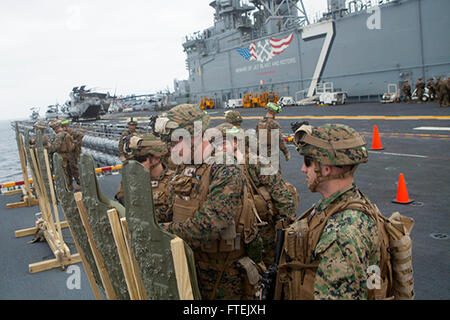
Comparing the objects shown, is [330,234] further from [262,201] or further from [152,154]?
[152,154]

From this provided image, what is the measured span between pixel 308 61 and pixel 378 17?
8.47m

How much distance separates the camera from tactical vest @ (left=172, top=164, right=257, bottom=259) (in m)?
2.77

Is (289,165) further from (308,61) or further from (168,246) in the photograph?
(308,61)

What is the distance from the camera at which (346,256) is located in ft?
5.87

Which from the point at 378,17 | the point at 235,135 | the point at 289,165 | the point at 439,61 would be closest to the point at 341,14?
the point at 378,17

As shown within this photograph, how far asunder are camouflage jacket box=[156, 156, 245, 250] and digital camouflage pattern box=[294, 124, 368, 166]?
0.59 metres

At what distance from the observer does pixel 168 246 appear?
2076mm

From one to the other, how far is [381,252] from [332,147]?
1.98ft

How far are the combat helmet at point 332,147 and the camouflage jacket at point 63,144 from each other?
9465 mm

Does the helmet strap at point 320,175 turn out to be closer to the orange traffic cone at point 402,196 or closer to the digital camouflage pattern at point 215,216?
the digital camouflage pattern at point 215,216

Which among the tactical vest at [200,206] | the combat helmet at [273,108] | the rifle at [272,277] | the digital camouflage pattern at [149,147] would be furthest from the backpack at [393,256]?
the combat helmet at [273,108]

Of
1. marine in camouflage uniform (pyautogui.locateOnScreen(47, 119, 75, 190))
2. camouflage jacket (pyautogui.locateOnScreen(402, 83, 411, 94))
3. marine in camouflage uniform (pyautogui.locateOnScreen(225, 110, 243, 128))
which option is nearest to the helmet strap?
marine in camouflage uniform (pyautogui.locateOnScreen(225, 110, 243, 128))

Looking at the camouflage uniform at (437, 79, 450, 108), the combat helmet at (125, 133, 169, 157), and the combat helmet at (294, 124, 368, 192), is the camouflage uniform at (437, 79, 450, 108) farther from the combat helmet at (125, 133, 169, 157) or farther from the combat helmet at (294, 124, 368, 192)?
the combat helmet at (294, 124, 368, 192)

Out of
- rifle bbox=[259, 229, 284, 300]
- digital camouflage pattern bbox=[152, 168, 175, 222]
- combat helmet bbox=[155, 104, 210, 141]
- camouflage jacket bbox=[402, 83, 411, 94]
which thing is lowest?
rifle bbox=[259, 229, 284, 300]
